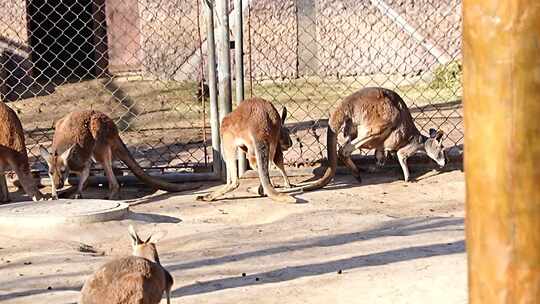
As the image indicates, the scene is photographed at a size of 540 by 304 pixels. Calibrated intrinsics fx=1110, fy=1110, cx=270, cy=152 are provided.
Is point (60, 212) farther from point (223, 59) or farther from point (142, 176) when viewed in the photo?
point (223, 59)

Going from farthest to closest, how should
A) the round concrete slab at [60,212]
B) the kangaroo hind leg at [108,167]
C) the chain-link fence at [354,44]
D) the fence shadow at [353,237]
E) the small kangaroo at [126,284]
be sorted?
1. the chain-link fence at [354,44]
2. the kangaroo hind leg at [108,167]
3. the round concrete slab at [60,212]
4. the fence shadow at [353,237]
5. the small kangaroo at [126,284]

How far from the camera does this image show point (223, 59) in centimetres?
877

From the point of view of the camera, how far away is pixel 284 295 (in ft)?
17.2

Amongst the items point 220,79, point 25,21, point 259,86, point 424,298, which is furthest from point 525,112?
point 25,21

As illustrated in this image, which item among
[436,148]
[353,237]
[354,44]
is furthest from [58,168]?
[354,44]

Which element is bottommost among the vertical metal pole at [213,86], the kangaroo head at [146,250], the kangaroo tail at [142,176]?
the kangaroo head at [146,250]

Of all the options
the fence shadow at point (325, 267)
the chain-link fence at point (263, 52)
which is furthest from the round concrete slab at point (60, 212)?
the chain-link fence at point (263, 52)

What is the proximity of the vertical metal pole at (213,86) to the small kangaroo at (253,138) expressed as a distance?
0.35 m

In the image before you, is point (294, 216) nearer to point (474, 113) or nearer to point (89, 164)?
point (89, 164)

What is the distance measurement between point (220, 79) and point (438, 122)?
9.46 ft

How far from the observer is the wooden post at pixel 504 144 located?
242cm

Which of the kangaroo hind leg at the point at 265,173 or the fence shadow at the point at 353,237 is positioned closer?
the fence shadow at the point at 353,237

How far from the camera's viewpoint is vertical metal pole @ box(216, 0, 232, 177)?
8.69 meters

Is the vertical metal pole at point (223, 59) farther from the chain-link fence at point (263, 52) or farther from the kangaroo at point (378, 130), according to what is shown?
the chain-link fence at point (263, 52)
